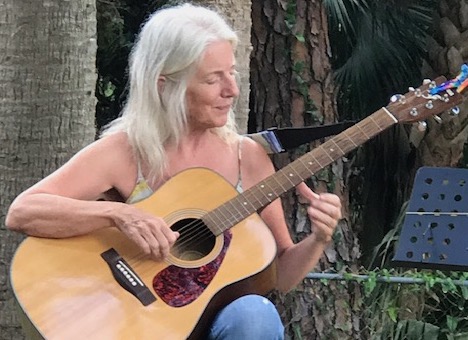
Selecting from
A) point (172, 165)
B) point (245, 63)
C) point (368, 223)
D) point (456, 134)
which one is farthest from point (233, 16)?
point (368, 223)

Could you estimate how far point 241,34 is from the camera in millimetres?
3631

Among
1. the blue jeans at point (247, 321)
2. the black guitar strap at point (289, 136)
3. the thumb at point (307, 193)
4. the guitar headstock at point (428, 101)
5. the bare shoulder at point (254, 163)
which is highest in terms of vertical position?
the guitar headstock at point (428, 101)

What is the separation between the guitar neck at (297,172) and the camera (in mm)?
2631

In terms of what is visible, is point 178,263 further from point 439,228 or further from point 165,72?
point 439,228

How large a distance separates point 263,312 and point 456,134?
11.7 ft

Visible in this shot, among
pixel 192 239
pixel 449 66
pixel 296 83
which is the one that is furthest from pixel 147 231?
pixel 449 66

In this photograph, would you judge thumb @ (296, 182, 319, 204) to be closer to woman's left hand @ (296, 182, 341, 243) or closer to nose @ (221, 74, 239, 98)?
woman's left hand @ (296, 182, 341, 243)

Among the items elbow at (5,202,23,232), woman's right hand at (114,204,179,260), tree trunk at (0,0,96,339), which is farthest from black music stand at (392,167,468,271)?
tree trunk at (0,0,96,339)

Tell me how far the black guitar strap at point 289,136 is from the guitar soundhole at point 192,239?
14.1 inches

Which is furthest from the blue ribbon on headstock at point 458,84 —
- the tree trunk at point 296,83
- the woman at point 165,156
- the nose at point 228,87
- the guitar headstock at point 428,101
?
the tree trunk at point 296,83

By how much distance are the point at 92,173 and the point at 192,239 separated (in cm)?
34

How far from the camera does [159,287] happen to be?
2520 millimetres

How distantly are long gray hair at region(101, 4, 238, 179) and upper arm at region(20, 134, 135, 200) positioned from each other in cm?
5

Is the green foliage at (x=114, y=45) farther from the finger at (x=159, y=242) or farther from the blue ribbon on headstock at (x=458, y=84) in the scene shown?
the finger at (x=159, y=242)
